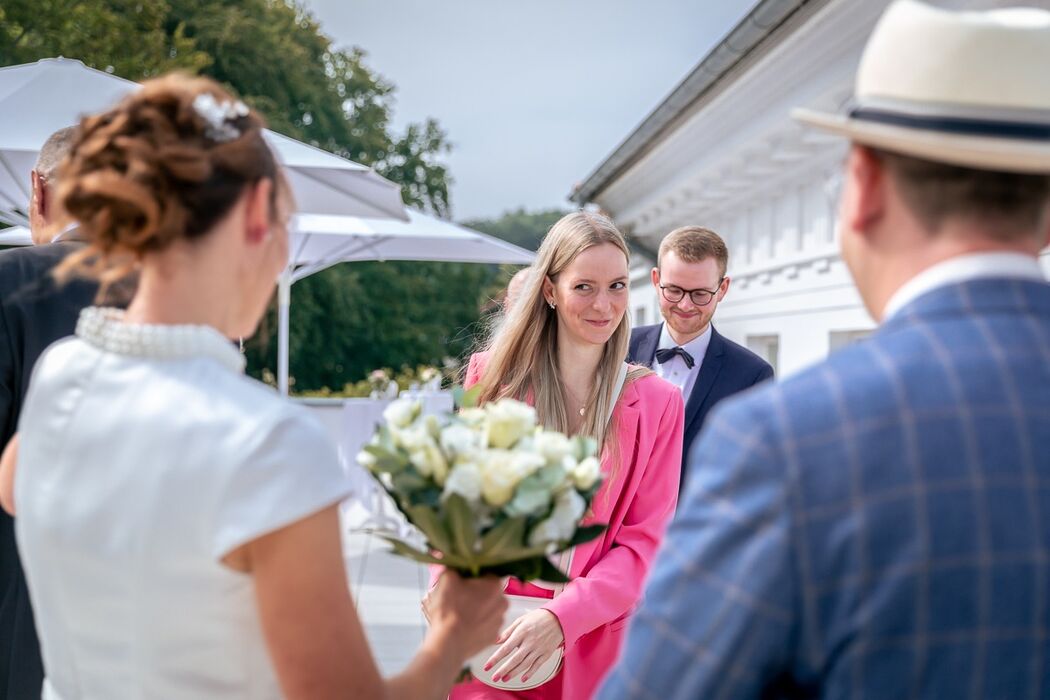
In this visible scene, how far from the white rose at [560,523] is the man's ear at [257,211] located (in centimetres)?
66

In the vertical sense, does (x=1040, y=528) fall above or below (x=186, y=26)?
below

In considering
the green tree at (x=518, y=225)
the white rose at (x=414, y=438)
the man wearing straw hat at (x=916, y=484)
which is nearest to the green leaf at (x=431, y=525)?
the white rose at (x=414, y=438)

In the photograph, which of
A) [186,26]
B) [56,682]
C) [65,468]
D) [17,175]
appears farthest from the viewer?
[186,26]

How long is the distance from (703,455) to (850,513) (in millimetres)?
191

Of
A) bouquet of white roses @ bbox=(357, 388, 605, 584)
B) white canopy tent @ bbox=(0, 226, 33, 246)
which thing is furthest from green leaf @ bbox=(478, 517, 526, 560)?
white canopy tent @ bbox=(0, 226, 33, 246)

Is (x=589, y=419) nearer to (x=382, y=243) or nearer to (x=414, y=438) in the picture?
(x=414, y=438)

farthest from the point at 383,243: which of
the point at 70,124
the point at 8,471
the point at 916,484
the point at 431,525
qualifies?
the point at 916,484

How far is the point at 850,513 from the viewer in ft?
4.09

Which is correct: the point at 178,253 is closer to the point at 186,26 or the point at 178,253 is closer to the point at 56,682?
the point at 56,682

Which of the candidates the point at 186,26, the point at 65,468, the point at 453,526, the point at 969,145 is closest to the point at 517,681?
the point at 453,526

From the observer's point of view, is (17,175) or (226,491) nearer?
(226,491)

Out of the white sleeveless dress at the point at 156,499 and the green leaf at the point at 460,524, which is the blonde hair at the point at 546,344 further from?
the white sleeveless dress at the point at 156,499

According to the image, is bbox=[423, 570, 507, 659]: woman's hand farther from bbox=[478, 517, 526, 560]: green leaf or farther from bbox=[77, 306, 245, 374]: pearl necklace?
bbox=[77, 306, 245, 374]: pearl necklace

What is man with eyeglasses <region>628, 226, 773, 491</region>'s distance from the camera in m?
4.73
